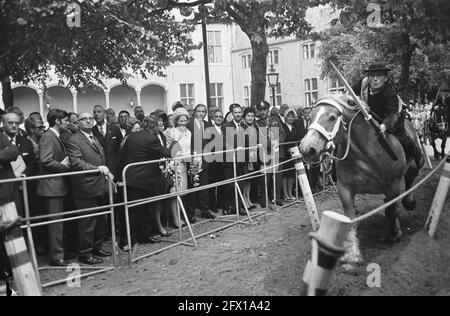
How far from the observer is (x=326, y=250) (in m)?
3.46

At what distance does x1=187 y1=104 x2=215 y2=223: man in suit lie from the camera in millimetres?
9219

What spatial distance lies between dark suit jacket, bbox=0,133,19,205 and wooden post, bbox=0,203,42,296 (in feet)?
5.47

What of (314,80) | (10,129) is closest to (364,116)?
(10,129)

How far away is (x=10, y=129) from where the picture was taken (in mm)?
6508

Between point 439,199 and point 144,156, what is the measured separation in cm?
435

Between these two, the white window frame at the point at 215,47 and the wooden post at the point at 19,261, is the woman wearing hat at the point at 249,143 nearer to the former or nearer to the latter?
the wooden post at the point at 19,261

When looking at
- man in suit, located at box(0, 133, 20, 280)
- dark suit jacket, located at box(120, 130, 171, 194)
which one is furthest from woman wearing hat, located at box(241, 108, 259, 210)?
man in suit, located at box(0, 133, 20, 280)

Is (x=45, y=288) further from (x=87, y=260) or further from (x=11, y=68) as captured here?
(x=11, y=68)

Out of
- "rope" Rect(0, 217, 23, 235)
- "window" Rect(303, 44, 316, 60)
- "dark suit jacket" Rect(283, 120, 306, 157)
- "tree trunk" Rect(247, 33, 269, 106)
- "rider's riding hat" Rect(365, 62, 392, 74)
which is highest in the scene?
"window" Rect(303, 44, 316, 60)

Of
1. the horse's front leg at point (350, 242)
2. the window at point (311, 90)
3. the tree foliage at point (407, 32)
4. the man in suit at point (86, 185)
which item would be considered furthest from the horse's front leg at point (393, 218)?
the window at point (311, 90)

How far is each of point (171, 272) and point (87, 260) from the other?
133 centimetres

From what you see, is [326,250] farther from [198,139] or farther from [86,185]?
[198,139]

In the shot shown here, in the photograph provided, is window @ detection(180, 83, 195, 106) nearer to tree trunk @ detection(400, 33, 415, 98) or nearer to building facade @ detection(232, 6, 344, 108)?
building facade @ detection(232, 6, 344, 108)

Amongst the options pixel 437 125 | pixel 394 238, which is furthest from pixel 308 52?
pixel 394 238
